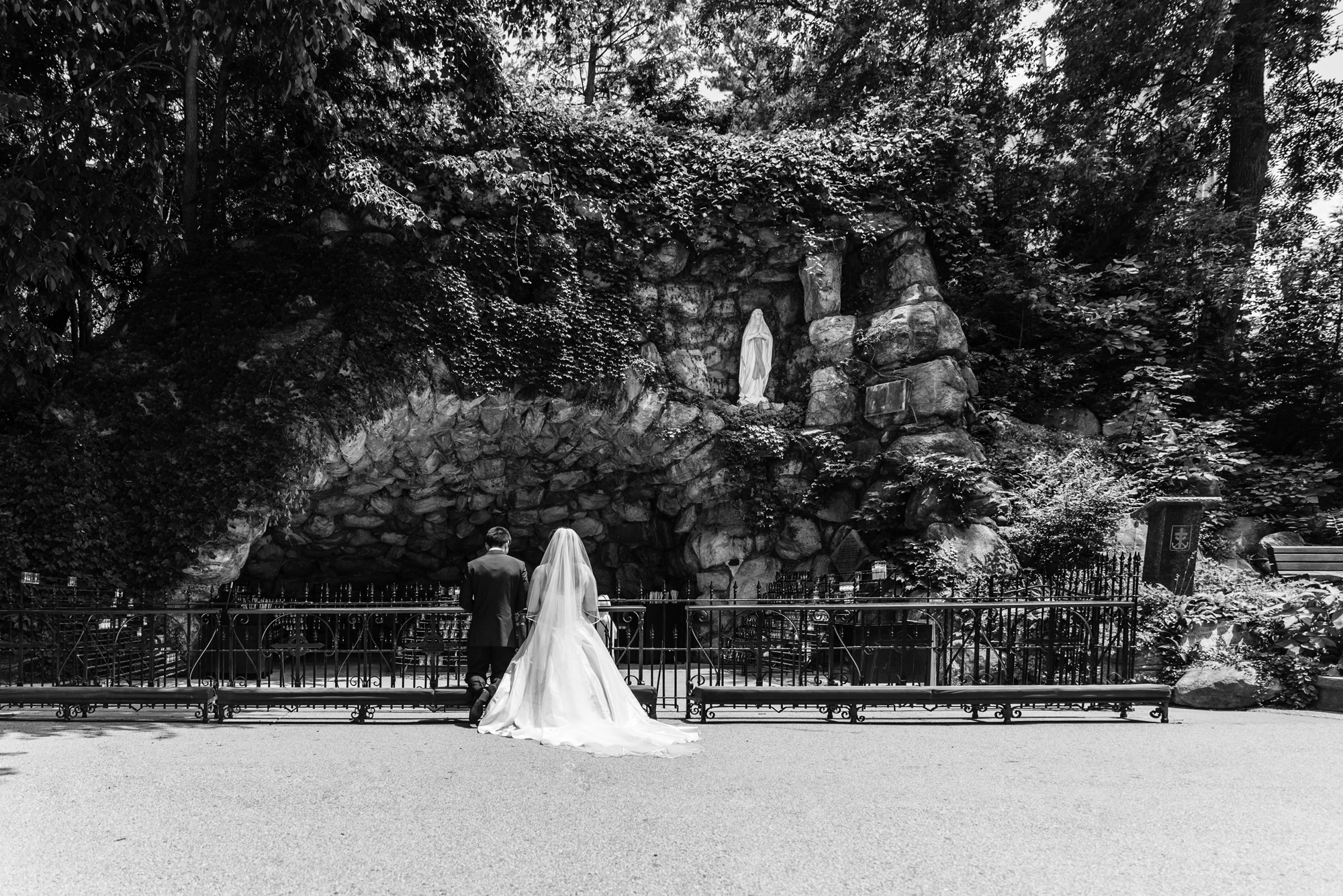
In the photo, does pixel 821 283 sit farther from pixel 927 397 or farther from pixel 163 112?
pixel 163 112

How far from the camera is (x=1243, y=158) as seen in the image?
1522 centimetres

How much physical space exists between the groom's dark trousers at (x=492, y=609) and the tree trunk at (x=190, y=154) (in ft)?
25.7

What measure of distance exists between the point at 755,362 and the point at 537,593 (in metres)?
7.81

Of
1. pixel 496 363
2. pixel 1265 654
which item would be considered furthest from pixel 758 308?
pixel 1265 654

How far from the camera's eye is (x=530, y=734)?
6.07 metres

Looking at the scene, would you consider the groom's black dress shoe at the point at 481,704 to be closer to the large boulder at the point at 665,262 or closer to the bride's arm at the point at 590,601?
the bride's arm at the point at 590,601

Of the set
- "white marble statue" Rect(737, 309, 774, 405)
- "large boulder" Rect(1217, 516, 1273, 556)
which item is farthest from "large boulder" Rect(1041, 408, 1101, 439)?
"white marble statue" Rect(737, 309, 774, 405)

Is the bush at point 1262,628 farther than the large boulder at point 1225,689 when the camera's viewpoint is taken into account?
Yes

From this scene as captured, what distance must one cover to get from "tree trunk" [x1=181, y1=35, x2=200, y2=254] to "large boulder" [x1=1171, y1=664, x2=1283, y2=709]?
13064 mm

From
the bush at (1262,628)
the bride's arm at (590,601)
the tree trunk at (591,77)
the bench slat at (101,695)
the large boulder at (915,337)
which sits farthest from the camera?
the tree trunk at (591,77)

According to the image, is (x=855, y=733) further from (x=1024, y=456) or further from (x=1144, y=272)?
(x=1144, y=272)

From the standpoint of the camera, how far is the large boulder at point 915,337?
13.1 m

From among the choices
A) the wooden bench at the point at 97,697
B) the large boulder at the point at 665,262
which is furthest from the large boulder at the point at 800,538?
the wooden bench at the point at 97,697

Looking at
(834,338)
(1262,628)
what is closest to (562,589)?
(1262,628)
